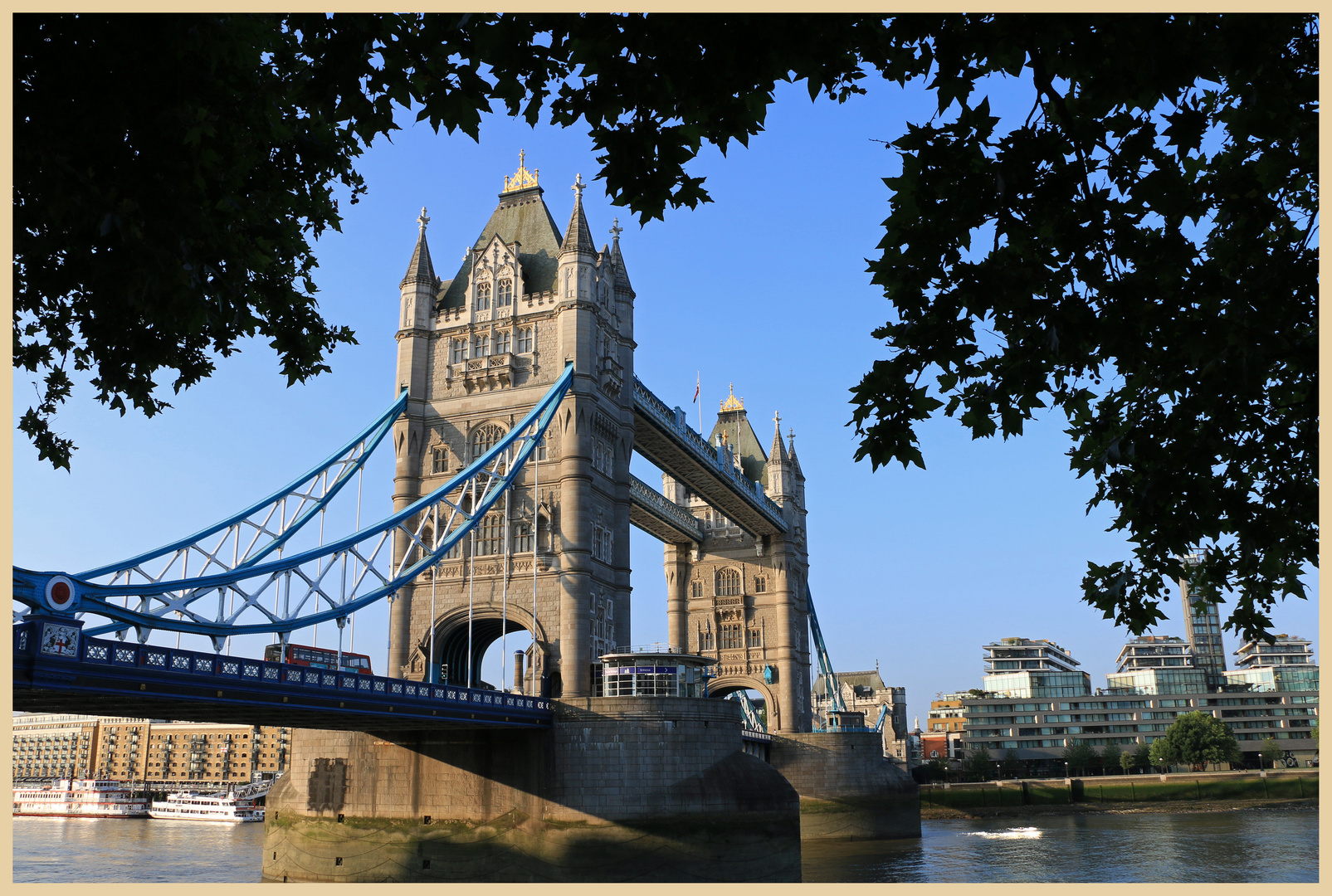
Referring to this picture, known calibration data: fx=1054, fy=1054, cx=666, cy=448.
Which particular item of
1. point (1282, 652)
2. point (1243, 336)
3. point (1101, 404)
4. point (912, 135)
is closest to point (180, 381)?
point (912, 135)

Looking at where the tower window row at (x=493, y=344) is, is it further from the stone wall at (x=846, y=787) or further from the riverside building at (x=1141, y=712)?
the riverside building at (x=1141, y=712)

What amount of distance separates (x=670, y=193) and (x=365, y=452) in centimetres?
3817

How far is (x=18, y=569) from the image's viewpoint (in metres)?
23.5

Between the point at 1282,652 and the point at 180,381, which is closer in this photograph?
the point at 180,381

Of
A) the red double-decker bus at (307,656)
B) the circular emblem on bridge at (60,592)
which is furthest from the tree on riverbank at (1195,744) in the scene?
the circular emblem on bridge at (60,592)

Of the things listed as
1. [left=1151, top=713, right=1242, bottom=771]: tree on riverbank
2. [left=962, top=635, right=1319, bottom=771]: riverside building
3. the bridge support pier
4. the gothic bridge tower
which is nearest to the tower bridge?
the bridge support pier

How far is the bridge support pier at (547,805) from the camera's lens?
33312mm

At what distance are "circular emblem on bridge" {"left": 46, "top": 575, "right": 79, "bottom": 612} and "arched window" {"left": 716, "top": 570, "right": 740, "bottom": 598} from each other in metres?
50.6

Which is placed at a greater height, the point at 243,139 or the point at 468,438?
the point at 468,438

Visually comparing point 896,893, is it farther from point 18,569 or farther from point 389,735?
point 389,735

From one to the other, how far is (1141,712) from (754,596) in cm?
5875

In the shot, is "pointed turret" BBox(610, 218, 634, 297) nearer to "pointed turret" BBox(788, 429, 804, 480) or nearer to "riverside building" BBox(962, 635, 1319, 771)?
"pointed turret" BBox(788, 429, 804, 480)

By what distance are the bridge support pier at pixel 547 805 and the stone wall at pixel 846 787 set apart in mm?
24317

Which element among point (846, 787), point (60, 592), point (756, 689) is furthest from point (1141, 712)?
point (60, 592)
